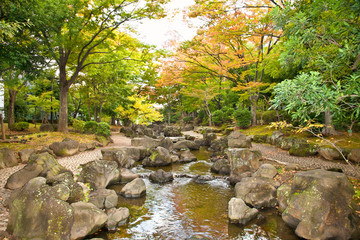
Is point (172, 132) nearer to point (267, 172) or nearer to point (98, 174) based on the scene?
point (98, 174)

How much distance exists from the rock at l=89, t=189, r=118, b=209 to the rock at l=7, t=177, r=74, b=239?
1293mm

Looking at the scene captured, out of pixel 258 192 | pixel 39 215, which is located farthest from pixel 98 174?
pixel 258 192

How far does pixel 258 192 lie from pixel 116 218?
3.90 meters

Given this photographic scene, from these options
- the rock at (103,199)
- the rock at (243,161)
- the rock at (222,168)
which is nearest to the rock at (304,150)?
the rock at (243,161)

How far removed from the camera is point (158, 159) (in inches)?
412

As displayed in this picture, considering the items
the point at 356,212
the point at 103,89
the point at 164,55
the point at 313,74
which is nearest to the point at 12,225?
the point at 313,74

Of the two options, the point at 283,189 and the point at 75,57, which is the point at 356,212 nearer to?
the point at 283,189

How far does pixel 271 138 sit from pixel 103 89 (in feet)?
52.6

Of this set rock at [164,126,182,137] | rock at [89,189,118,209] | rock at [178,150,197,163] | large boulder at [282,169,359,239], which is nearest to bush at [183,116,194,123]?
rock at [164,126,182,137]

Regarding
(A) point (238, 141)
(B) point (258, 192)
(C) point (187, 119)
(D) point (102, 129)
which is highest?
(C) point (187, 119)

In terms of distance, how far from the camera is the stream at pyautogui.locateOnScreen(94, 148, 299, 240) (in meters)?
4.42

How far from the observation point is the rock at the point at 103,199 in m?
5.08

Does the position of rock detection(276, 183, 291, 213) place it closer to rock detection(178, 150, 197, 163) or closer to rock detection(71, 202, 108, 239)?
rock detection(71, 202, 108, 239)

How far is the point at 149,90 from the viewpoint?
3006 centimetres
